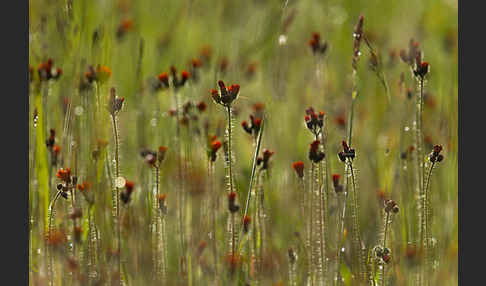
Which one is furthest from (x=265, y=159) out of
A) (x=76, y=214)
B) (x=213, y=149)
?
(x=76, y=214)

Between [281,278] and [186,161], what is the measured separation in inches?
26.0

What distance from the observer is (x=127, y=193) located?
2545mm

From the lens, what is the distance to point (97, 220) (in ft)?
8.70

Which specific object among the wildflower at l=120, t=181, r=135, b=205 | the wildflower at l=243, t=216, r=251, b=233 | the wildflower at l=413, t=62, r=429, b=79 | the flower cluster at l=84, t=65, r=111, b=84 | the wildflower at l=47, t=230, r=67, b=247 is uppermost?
the flower cluster at l=84, t=65, r=111, b=84

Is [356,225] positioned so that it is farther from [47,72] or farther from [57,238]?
[47,72]

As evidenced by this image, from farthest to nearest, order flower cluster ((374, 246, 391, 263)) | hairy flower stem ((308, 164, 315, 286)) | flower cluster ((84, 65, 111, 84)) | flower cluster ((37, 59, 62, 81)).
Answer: flower cluster ((37, 59, 62, 81)), flower cluster ((84, 65, 111, 84)), hairy flower stem ((308, 164, 315, 286)), flower cluster ((374, 246, 391, 263))

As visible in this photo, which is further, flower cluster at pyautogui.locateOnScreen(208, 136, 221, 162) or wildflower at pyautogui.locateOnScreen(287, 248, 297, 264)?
flower cluster at pyautogui.locateOnScreen(208, 136, 221, 162)

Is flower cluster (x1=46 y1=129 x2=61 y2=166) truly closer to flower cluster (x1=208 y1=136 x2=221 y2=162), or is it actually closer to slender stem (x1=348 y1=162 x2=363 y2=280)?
flower cluster (x1=208 y1=136 x2=221 y2=162)

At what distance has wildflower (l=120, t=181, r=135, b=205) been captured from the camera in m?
2.53

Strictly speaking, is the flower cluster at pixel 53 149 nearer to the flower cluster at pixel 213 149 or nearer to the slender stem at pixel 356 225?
the flower cluster at pixel 213 149

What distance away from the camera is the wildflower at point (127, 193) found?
8.30ft

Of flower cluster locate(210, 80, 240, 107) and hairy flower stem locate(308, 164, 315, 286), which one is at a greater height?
flower cluster locate(210, 80, 240, 107)

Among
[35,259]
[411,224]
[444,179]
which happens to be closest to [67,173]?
[35,259]

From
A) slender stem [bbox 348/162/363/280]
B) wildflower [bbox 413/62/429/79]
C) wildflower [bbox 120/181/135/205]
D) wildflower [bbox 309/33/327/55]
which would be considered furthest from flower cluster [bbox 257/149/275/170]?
wildflower [bbox 309/33/327/55]
